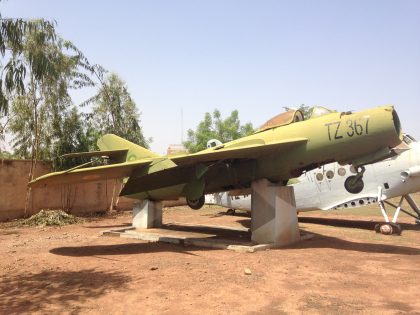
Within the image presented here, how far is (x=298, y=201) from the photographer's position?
1733cm

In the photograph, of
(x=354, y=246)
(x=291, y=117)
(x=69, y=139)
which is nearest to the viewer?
(x=354, y=246)

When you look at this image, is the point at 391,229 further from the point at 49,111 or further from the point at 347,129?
the point at 49,111

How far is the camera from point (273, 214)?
36.3 ft

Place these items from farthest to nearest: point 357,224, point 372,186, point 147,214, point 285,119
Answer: point 357,224
point 372,186
point 147,214
point 285,119

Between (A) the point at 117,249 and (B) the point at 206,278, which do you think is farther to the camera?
(A) the point at 117,249

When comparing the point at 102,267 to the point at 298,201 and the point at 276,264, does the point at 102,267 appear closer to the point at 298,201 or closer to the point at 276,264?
the point at 276,264

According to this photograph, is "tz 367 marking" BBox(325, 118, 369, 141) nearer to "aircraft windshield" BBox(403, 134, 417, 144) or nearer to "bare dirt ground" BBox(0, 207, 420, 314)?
"bare dirt ground" BBox(0, 207, 420, 314)

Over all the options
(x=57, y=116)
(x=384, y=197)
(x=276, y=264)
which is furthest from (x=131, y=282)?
(x=57, y=116)

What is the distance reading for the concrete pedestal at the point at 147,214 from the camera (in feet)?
48.2

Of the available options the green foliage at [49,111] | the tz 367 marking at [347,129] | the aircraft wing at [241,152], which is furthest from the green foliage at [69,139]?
the tz 367 marking at [347,129]

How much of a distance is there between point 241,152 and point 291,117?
2.11m

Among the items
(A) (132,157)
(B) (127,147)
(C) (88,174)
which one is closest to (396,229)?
(A) (132,157)

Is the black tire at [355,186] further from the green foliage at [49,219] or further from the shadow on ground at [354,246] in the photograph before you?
the green foliage at [49,219]

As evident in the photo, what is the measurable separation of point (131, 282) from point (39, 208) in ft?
47.5
